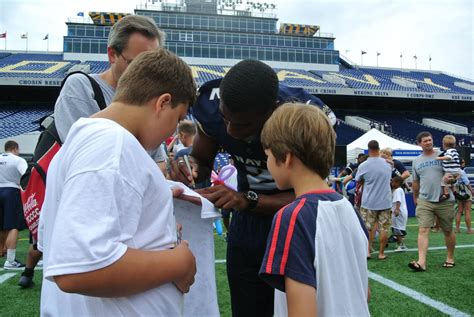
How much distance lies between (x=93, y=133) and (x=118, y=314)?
0.45 m

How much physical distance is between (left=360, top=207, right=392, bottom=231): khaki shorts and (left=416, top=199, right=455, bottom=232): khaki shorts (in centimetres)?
81

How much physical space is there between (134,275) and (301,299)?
543 millimetres

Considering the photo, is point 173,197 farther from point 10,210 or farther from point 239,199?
point 10,210

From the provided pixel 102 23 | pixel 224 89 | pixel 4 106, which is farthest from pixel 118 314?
pixel 102 23

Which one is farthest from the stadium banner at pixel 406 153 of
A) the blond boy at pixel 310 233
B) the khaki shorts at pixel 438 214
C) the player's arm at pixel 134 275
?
the player's arm at pixel 134 275

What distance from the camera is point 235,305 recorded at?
6.42 ft

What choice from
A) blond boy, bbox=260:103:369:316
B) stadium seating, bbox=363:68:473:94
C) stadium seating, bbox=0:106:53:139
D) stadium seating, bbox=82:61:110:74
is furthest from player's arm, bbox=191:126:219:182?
stadium seating, bbox=363:68:473:94

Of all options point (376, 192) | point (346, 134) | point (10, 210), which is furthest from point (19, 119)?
point (376, 192)

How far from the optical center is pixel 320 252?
4.04 ft

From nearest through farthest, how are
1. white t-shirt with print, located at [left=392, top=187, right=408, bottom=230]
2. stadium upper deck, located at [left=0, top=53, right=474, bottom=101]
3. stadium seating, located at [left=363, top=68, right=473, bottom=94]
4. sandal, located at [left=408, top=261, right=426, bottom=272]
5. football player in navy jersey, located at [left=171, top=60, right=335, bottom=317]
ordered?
football player in navy jersey, located at [left=171, top=60, right=335, bottom=317]
sandal, located at [left=408, top=261, right=426, bottom=272]
white t-shirt with print, located at [left=392, top=187, right=408, bottom=230]
stadium upper deck, located at [left=0, top=53, right=474, bottom=101]
stadium seating, located at [left=363, top=68, right=473, bottom=94]

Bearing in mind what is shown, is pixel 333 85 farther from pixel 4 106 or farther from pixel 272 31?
pixel 4 106

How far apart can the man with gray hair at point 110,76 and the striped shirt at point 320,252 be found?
3.34 ft

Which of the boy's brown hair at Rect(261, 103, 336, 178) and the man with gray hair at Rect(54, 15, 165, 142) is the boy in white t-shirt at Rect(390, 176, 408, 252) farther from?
the man with gray hair at Rect(54, 15, 165, 142)

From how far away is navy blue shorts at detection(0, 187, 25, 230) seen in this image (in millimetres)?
5695
